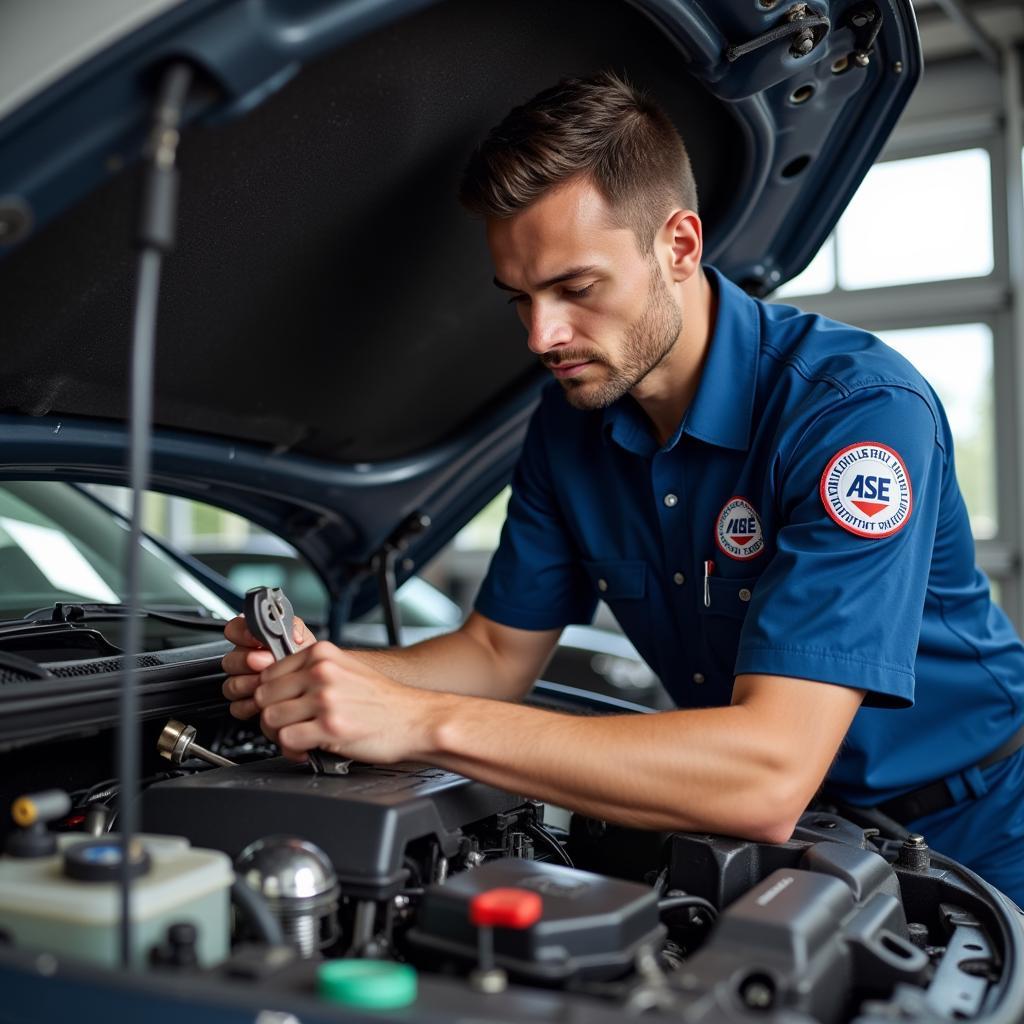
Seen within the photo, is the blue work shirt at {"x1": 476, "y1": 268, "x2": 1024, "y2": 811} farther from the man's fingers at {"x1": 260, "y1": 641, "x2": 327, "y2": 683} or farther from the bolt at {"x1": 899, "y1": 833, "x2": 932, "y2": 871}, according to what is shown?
the man's fingers at {"x1": 260, "y1": 641, "x2": 327, "y2": 683}

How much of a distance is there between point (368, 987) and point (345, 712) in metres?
0.44

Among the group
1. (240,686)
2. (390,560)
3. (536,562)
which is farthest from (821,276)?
(240,686)

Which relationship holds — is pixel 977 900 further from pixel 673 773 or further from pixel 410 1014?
pixel 410 1014

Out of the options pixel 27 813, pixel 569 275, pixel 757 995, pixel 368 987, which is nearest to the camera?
pixel 368 987

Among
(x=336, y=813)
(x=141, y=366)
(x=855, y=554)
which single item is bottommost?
(x=336, y=813)

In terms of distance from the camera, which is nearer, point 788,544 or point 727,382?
point 788,544

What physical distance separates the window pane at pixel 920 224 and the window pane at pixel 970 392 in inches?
11.7

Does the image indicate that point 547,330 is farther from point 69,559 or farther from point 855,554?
point 69,559

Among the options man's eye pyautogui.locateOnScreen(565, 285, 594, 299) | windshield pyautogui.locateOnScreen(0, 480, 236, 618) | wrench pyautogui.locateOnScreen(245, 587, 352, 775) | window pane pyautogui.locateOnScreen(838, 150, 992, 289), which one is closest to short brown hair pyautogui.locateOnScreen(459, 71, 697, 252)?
man's eye pyautogui.locateOnScreen(565, 285, 594, 299)

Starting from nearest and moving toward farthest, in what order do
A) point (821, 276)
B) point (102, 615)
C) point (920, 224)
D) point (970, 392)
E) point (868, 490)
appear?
point (868, 490) → point (102, 615) → point (970, 392) → point (920, 224) → point (821, 276)

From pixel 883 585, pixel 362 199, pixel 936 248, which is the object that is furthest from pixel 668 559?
pixel 936 248

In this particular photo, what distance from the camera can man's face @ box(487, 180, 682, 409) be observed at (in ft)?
4.60

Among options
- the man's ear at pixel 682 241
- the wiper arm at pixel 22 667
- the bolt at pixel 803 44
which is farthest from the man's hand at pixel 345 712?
the bolt at pixel 803 44

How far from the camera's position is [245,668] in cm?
131
